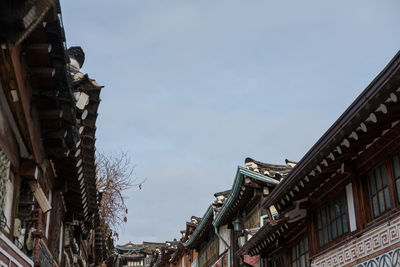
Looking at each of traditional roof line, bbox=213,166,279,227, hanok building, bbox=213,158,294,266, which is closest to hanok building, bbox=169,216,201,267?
hanok building, bbox=213,158,294,266

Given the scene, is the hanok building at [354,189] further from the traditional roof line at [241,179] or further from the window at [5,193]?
the window at [5,193]

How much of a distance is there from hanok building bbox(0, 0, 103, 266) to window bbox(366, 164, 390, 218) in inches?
290

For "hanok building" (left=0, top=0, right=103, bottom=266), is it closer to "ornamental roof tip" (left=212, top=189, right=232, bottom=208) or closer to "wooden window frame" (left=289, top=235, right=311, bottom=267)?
"wooden window frame" (left=289, top=235, right=311, bottom=267)

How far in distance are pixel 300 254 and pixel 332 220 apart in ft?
11.3

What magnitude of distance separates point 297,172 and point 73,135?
6.19m

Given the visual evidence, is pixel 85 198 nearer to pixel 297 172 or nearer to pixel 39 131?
pixel 39 131

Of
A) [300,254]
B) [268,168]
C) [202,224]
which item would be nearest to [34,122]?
[300,254]

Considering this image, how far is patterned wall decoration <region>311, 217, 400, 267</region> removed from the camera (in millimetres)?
11422

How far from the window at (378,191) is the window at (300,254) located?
17.0ft

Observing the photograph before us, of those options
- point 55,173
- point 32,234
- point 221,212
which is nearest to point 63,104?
point 32,234

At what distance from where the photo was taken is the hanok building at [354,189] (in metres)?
11.1

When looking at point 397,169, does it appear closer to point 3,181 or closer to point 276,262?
point 3,181

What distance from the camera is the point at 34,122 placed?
12250mm

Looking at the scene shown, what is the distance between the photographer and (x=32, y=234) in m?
13.3
